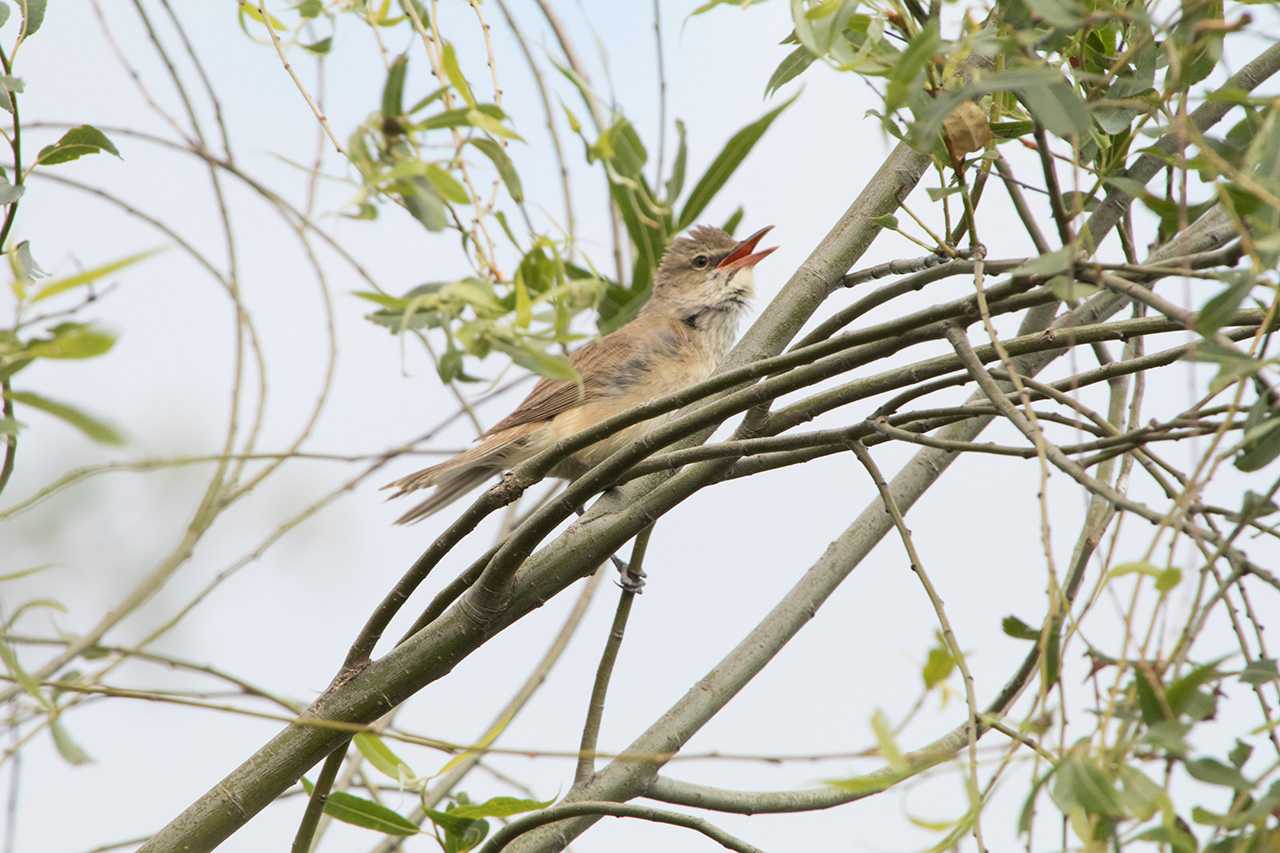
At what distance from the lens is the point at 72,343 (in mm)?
1139

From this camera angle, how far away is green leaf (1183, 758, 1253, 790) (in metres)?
1.30

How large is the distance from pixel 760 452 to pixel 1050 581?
28.1 inches

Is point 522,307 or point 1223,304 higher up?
point 522,307

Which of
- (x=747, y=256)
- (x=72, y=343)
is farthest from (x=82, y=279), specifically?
(x=747, y=256)

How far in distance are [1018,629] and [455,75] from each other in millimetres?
851

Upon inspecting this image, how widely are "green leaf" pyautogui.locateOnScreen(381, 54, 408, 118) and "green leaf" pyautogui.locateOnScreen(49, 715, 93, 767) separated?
1.11m

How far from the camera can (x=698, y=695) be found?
9.14 ft

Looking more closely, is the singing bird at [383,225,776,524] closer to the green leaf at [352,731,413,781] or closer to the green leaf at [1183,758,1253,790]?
the green leaf at [352,731,413,781]

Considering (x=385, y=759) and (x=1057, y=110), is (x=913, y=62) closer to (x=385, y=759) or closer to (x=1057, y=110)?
(x=1057, y=110)

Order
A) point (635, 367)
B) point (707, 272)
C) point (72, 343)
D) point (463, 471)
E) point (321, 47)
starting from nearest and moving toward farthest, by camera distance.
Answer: point (72, 343) < point (321, 47) < point (463, 471) < point (635, 367) < point (707, 272)

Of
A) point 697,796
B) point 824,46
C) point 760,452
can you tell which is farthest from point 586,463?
point 824,46

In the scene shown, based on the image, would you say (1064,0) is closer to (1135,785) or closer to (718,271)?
(1135,785)

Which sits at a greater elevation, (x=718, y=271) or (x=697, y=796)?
(x=718, y=271)

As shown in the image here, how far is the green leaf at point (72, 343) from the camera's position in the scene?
1128 mm
